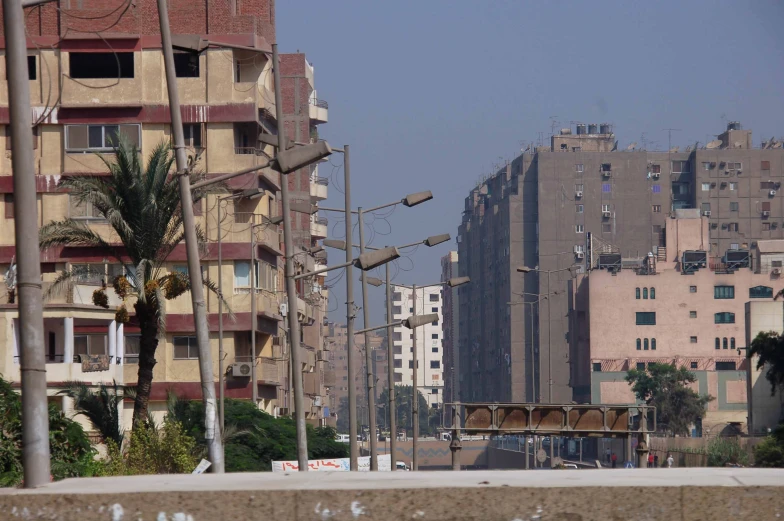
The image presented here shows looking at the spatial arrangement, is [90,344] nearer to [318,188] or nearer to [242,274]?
[242,274]

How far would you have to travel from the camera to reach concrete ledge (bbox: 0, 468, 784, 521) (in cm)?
625

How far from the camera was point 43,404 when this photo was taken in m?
8.34

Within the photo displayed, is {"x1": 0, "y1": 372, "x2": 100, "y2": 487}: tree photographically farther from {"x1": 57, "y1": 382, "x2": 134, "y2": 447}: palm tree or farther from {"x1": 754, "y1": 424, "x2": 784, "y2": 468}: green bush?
{"x1": 754, "y1": 424, "x2": 784, "y2": 468}: green bush

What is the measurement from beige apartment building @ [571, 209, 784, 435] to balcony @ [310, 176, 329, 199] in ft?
153

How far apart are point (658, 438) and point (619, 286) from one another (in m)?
24.6

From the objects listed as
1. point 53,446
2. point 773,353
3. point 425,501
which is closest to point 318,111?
point 773,353

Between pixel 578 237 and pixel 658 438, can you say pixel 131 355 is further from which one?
pixel 578 237

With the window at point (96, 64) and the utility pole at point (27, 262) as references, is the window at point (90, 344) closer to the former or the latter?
the window at point (96, 64)

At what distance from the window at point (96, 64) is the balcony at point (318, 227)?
39028mm

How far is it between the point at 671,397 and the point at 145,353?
94271 mm

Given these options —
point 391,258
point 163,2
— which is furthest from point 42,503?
point 391,258

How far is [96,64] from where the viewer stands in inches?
2222

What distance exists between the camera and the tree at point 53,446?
59.2 ft

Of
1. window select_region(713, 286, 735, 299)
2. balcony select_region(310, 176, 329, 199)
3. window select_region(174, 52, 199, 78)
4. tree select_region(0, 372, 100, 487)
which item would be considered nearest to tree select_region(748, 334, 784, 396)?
balcony select_region(310, 176, 329, 199)
